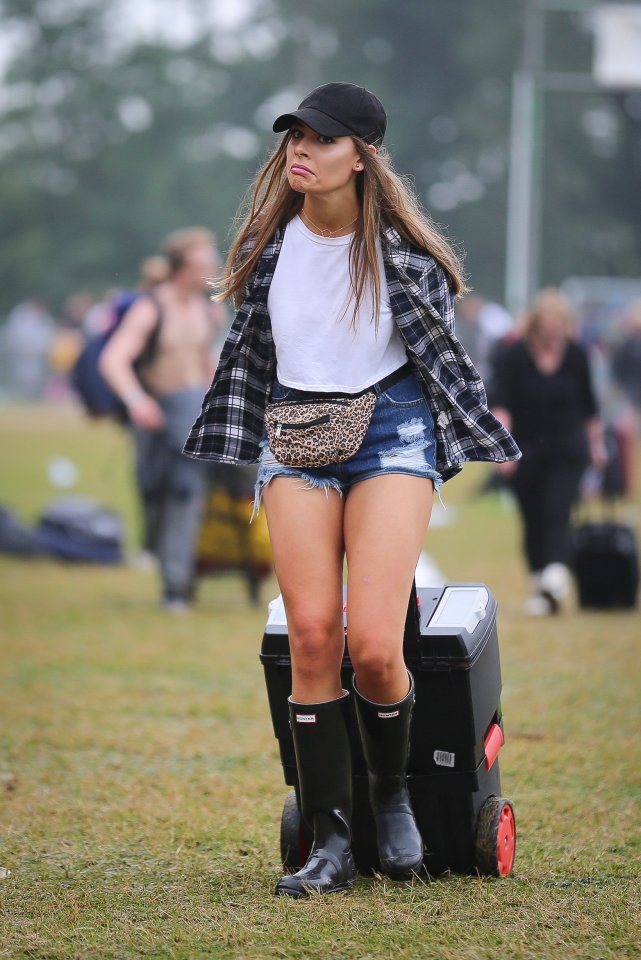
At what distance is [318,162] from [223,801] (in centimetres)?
220

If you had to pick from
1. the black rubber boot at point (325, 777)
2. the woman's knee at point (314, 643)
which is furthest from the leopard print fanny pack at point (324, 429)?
the black rubber boot at point (325, 777)

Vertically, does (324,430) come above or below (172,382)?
below

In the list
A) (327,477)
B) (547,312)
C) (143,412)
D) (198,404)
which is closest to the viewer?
(327,477)

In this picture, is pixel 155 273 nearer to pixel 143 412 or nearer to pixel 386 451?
pixel 143 412

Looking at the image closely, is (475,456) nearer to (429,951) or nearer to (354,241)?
(354,241)

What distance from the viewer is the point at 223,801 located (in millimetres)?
4820

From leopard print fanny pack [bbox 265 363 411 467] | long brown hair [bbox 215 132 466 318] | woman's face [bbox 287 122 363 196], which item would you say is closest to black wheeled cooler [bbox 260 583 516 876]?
leopard print fanny pack [bbox 265 363 411 467]

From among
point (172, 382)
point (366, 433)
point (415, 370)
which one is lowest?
point (366, 433)

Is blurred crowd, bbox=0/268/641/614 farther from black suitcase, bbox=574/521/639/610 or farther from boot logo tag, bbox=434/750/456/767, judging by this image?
boot logo tag, bbox=434/750/456/767

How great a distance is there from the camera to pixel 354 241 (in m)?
3.70

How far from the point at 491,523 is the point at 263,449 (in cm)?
1149

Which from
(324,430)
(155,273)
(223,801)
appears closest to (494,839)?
(324,430)

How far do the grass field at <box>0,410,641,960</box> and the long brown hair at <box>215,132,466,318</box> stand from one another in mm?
1478

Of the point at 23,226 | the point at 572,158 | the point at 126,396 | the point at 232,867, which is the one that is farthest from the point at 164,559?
the point at 23,226
